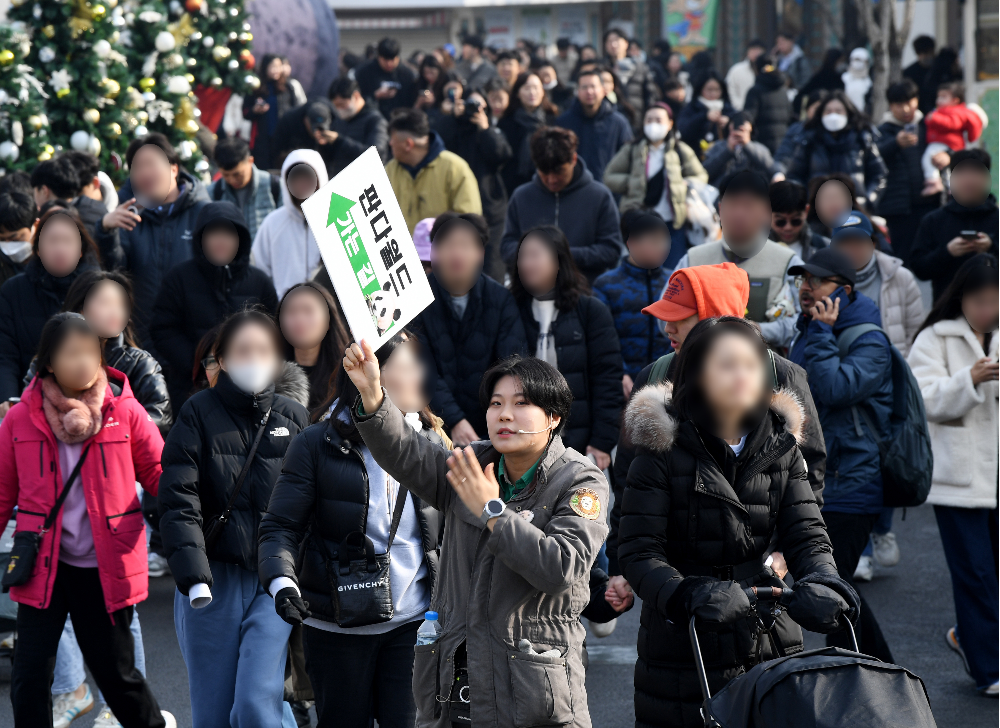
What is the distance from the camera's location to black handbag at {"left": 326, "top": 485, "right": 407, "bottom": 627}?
13.1 feet

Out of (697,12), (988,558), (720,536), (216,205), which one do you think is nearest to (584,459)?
(720,536)

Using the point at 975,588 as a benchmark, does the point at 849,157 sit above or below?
above

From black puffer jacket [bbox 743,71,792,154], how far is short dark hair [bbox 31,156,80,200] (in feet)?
31.5

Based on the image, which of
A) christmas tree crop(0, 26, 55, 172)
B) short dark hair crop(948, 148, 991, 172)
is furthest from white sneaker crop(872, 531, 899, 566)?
christmas tree crop(0, 26, 55, 172)

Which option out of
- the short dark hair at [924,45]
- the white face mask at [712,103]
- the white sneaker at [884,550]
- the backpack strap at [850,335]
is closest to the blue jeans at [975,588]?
the backpack strap at [850,335]

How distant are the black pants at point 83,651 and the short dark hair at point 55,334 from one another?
31.5 inches

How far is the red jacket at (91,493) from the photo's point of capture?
4648 mm

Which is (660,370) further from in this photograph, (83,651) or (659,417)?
(83,651)

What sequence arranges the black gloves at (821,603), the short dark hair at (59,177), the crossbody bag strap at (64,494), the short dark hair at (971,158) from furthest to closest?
1. the short dark hair at (971,158)
2. the short dark hair at (59,177)
3. the crossbody bag strap at (64,494)
4. the black gloves at (821,603)

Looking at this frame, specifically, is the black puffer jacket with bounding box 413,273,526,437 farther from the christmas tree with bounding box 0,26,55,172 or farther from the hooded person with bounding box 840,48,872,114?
the hooded person with bounding box 840,48,872,114

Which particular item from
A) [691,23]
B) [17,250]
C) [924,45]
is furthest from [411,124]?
[691,23]

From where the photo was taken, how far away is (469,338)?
616 cm

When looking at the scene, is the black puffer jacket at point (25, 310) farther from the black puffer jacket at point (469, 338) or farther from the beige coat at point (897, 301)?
the beige coat at point (897, 301)

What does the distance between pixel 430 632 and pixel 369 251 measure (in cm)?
110
